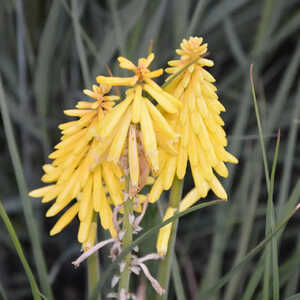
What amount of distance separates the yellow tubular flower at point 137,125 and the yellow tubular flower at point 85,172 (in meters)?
0.05

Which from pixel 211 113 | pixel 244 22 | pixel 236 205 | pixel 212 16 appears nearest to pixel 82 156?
pixel 211 113

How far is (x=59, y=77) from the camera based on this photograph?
6.37 ft

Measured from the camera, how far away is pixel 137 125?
2.53 ft

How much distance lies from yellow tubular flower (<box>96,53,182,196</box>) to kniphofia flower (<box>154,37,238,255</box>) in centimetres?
5

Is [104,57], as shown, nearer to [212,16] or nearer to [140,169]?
[212,16]

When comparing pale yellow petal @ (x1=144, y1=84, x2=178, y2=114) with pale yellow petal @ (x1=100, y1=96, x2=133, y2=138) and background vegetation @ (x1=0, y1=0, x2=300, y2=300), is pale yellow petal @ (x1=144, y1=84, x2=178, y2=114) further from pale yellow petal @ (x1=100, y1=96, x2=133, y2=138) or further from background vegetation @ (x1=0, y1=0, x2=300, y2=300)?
background vegetation @ (x1=0, y1=0, x2=300, y2=300)

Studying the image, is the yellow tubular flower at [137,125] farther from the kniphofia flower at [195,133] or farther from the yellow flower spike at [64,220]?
the yellow flower spike at [64,220]

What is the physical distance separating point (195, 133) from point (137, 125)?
4.4 inches

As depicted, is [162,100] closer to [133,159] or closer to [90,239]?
[133,159]

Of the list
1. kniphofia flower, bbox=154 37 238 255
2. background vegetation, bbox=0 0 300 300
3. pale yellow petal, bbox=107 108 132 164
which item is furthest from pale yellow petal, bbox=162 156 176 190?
background vegetation, bbox=0 0 300 300

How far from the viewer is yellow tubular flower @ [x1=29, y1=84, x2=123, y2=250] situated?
80 centimetres

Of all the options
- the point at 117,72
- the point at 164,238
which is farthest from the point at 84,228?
the point at 117,72

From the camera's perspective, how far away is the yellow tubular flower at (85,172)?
80cm

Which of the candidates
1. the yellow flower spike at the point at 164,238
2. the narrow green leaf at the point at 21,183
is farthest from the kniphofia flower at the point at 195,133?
the narrow green leaf at the point at 21,183
